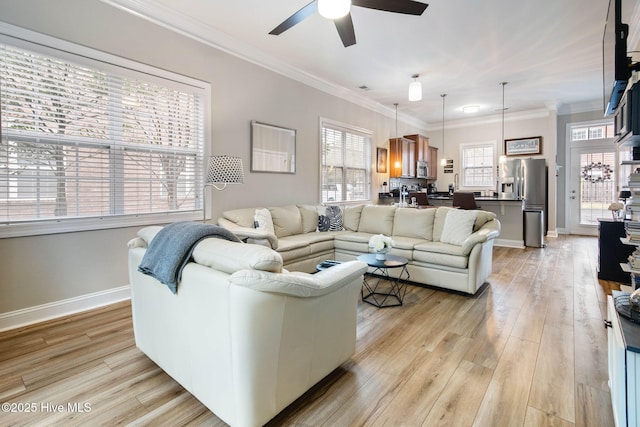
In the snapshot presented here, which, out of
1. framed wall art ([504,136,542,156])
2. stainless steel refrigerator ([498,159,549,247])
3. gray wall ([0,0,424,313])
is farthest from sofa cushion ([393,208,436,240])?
framed wall art ([504,136,542,156])

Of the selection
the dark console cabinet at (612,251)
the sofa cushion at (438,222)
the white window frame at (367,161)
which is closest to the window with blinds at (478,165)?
the white window frame at (367,161)

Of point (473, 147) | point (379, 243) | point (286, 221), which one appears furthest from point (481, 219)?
point (473, 147)

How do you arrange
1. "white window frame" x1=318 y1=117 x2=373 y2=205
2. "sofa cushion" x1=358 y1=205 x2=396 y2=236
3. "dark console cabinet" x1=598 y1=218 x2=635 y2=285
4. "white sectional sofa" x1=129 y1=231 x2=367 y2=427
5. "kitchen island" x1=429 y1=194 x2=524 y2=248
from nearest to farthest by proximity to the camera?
"white sectional sofa" x1=129 y1=231 x2=367 y2=427, "dark console cabinet" x1=598 y1=218 x2=635 y2=285, "sofa cushion" x1=358 y1=205 x2=396 y2=236, "white window frame" x1=318 y1=117 x2=373 y2=205, "kitchen island" x1=429 y1=194 x2=524 y2=248

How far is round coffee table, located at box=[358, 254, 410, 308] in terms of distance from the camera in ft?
10.5

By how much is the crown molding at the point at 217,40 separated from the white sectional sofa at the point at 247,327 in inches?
112

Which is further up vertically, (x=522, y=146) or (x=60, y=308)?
(x=522, y=146)

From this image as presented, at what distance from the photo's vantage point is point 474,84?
18.6 ft

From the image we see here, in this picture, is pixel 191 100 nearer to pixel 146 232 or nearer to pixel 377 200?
pixel 146 232

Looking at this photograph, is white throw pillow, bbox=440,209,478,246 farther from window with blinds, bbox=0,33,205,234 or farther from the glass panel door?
the glass panel door

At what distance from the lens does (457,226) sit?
383 centimetres

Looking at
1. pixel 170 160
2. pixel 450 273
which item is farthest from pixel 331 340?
pixel 170 160

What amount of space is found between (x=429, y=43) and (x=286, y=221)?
2.98 metres

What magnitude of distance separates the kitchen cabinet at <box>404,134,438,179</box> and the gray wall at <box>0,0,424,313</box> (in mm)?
3270

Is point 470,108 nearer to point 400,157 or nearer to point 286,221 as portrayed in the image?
point 400,157
